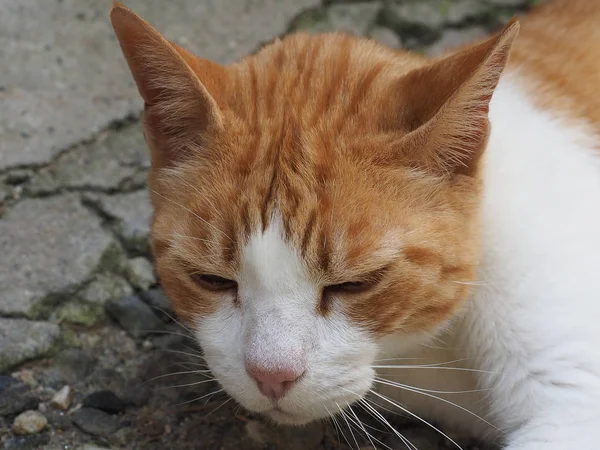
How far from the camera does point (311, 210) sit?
161cm

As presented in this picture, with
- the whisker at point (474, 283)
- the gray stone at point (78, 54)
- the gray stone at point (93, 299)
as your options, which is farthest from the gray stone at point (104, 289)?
the whisker at point (474, 283)

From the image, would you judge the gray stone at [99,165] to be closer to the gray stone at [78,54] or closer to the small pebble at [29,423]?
the gray stone at [78,54]

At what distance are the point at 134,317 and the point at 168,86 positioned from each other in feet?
3.28

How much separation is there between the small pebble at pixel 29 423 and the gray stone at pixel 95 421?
88mm

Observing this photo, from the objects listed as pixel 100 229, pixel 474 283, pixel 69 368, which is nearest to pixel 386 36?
pixel 100 229

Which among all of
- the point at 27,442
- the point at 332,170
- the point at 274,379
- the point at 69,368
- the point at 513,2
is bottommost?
the point at 27,442

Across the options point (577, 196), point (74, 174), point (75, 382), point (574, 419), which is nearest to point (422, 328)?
point (574, 419)

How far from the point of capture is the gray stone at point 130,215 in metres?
2.66

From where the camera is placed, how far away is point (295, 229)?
1591mm

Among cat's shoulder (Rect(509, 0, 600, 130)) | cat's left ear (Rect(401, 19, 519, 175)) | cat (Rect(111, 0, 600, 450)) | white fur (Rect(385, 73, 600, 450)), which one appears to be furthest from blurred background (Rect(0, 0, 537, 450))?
cat's shoulder (Rect(509, 0, 600, 130))

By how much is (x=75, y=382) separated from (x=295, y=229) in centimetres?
106

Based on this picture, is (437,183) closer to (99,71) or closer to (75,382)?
(75,382)

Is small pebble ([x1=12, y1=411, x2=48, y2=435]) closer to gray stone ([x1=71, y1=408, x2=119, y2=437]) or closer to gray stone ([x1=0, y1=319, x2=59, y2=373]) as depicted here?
gray stone ([x1=71, y1=408, x2=119, y2=437])

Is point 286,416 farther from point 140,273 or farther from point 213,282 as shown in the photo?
point 140,273
